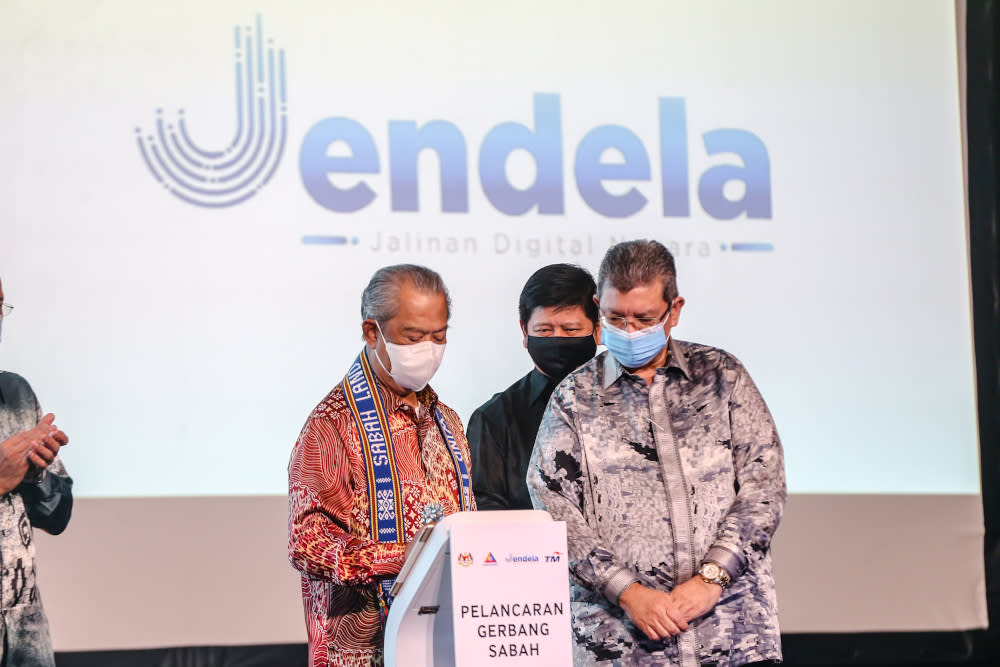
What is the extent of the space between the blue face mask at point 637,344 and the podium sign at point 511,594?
66 centimetres

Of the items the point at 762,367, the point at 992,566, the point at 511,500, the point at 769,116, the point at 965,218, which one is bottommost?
the point at 992,566

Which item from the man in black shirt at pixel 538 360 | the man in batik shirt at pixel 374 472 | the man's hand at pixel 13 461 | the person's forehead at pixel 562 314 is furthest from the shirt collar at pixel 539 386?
the man's hand at pixel 13 461

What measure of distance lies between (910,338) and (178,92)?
2994mm

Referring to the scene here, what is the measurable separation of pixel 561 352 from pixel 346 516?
123 centimetres

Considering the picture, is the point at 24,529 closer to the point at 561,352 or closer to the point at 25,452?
the point at 25,452

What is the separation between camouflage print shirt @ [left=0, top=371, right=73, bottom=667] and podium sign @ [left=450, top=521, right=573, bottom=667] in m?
1.45

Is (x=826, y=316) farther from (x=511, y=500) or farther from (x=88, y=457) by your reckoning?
→ (x=88, y=457)

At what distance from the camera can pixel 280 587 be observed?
4020 millimetres

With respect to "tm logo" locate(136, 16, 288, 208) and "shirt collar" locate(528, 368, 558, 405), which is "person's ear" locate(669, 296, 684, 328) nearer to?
"shirt collar" locate(528, 368, 558, 405)

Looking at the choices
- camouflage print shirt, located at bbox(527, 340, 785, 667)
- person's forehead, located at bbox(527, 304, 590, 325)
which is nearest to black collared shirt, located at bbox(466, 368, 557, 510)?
person's forehead, located at bbox(527, 304, 590, 325)

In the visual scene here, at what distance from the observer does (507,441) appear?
10.9 ft

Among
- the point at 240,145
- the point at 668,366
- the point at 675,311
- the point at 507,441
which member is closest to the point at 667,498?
the point at 668,366

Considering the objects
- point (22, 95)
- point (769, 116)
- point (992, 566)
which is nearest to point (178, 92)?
point (22, 95)

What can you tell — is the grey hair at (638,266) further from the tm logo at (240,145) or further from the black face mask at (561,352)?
the tm logo at (240,145)
